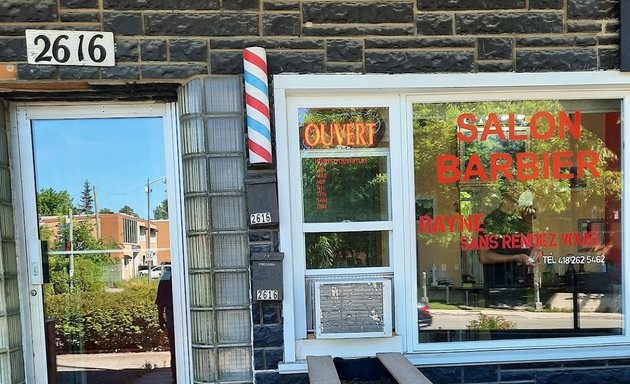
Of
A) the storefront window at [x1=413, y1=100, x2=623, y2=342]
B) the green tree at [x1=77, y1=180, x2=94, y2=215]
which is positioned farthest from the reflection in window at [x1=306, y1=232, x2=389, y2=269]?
the green tree at [x1=77, y1=180, x2=94, y2=215]

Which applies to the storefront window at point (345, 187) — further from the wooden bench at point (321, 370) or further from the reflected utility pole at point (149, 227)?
the reflected utility pole at point (149, 227)

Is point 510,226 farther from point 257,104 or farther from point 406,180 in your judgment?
point 257,104

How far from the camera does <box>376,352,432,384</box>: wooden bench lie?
2.45m

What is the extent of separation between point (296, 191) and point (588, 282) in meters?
2.29

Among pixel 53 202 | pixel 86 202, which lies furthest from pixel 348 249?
pixel 53 202

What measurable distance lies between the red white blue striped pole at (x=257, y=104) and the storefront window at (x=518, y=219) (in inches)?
42.3

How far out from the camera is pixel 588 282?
3412 millimetres

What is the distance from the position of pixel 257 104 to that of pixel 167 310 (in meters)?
1.60

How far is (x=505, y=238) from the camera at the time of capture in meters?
3.37

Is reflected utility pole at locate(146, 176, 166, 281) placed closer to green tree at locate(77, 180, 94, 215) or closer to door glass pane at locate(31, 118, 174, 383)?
door glass pane at locate(31, 118, 174, 383)

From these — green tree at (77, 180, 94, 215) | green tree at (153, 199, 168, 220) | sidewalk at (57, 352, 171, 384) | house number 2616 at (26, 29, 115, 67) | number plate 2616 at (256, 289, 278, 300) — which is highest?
house number 2616 at (26, 29, 115, 67)

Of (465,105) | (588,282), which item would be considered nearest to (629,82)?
(465,105)

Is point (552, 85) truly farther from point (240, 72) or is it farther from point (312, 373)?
point (312, 373)

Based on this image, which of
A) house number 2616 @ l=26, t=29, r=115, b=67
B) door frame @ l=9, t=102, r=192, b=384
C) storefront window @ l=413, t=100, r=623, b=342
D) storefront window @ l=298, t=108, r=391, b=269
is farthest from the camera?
storefront window @ l=413, t=100, r=623, b=342
